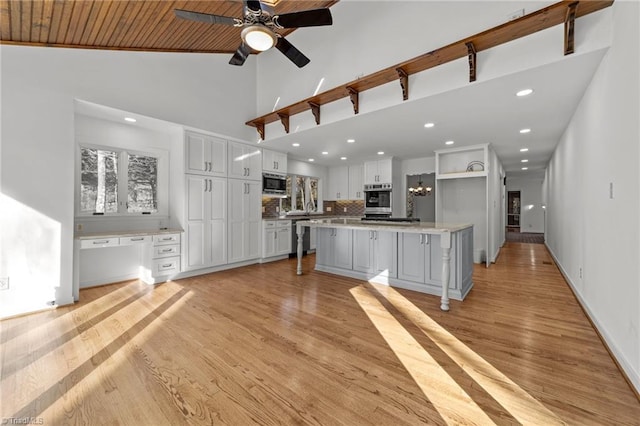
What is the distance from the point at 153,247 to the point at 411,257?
3.94m

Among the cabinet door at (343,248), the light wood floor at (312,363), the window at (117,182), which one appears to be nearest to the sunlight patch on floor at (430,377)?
the light wood floor at (312,363)

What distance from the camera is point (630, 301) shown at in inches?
71.0

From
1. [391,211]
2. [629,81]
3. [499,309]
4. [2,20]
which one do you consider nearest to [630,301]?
[499,309]

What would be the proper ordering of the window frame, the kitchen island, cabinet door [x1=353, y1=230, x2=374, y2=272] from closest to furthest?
1. the kitchen island
2. the window frame
3. cabinet door [x1=353, y1=230, x2=374, y2=272]

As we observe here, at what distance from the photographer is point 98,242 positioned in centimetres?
354

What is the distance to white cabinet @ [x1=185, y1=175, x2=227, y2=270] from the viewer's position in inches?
179

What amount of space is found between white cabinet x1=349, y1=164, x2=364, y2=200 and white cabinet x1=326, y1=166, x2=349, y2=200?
13 centimetres

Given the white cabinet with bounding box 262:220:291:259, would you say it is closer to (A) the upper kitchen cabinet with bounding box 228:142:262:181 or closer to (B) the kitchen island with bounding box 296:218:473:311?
(A) the upper kitchen cabinet with bounding box 228:142:262:181

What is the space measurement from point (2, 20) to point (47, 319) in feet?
10.3

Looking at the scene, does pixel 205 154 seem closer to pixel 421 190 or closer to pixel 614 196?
pixel 614 196

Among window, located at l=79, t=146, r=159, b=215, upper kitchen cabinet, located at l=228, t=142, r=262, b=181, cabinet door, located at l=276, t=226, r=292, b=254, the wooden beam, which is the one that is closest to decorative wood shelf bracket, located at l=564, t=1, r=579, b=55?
the wooden beam

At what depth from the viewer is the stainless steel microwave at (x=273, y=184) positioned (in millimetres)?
5787

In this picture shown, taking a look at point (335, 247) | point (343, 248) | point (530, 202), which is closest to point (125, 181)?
point (335, 247)

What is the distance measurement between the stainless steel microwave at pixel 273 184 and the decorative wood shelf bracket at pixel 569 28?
4888 millimetres
